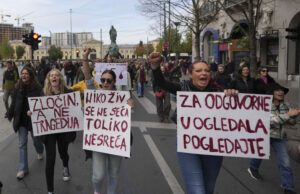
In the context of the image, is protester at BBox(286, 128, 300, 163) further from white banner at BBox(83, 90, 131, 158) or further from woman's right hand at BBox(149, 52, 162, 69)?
white banner at BBox(83, 90, 131, 158)

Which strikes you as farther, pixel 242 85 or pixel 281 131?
pixel 242 85

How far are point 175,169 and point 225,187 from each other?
3.18ft

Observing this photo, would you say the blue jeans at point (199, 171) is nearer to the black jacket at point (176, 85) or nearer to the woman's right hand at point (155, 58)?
the black jacket at point (176, 85)

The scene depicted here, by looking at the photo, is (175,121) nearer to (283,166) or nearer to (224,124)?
(224,124)

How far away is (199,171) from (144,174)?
201 cm

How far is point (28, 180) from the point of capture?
472 cm

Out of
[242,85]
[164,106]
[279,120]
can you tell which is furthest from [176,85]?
[164,106]

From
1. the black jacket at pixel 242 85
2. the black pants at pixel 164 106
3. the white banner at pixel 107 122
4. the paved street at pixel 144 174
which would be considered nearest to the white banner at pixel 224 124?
the white banner at pixel 107 122

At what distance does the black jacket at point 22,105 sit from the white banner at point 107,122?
150 centimetres

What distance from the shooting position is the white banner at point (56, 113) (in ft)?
14.0

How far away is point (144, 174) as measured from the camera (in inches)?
192

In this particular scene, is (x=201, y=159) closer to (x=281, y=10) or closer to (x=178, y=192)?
(x=178, y=192)

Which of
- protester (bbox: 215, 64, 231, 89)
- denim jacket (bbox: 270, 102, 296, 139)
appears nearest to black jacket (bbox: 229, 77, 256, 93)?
denim jacket (bbox: 270, 102, 296, 139)

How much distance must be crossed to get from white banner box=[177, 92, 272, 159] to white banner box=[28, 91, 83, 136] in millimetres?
1831
